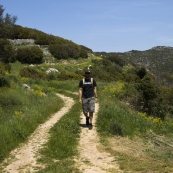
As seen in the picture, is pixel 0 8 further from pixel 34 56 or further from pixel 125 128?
pixel 125 128

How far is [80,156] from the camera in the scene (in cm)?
733

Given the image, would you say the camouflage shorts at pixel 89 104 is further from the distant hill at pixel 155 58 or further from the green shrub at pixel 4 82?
the distant hill at pixel 155 58

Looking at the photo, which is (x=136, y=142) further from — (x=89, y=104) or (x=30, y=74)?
(x=30, y=74)

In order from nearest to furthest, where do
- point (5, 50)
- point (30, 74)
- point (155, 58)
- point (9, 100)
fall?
point (9, 100), point (5, 50), point (30, 74), point (155, 58)

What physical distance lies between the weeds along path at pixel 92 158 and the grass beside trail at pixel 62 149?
18 cm

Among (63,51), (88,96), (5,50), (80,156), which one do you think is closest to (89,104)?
(88,96)

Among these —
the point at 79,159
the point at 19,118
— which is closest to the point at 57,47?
the point at 19,118

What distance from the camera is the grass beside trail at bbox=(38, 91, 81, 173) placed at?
21.1ft

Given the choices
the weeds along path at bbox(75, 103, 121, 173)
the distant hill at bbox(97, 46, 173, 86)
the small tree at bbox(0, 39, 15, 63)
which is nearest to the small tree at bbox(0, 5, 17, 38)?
the small tree at bbox(0, 39, 15, 63)

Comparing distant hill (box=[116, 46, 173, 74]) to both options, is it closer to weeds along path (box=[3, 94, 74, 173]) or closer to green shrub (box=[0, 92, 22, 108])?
green shrub (box=[0, 92, 22, 108])

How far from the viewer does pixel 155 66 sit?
12769 cm

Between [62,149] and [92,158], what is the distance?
103cm

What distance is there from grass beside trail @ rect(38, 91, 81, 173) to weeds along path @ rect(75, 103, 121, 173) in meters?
0.18

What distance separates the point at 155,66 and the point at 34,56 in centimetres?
9773
